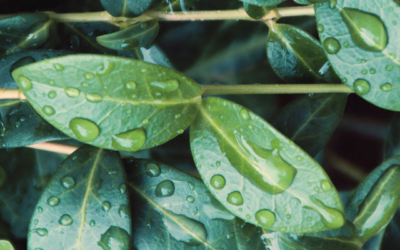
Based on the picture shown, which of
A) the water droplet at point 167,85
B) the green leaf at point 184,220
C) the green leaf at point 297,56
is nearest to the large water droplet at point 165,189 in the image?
the green leaf at point 184,220

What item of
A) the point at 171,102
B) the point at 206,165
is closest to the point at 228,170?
the point at 206,165

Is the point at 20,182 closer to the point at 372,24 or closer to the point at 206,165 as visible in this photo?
the point at 206,165

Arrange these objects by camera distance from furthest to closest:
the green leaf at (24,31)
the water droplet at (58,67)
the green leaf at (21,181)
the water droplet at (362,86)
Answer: the green leaf at (21,181)
the green leaf at (24,31)
the water droplet at (362,86)
the water droplet at (58,67)

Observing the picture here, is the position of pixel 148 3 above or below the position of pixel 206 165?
above

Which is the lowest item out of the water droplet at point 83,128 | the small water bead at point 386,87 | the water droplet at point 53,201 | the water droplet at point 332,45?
the water droplet at point 53,201

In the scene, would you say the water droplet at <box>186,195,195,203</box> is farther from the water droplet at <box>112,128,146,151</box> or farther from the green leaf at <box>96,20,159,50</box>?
the green leaf at <box>96,20,159,50</box>

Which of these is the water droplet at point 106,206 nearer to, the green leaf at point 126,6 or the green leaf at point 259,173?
the green leaf at point 259,173

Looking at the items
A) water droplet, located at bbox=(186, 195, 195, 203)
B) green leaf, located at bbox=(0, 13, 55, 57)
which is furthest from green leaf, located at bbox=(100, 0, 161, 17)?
water droplet, located at bbox=(186, 195, 195, 203)

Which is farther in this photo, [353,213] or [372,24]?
[353,213]
